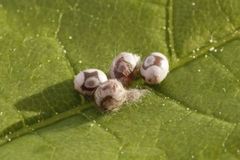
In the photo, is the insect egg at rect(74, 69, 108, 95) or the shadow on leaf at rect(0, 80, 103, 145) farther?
the insect egg at rect(74, 69, 108, 95)

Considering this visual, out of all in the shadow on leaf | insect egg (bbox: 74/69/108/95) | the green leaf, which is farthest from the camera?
insect egg (bbox: 74/69/108/95)

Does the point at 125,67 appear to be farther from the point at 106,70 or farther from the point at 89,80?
the point at 89,80

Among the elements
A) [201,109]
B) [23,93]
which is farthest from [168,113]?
[23,93]

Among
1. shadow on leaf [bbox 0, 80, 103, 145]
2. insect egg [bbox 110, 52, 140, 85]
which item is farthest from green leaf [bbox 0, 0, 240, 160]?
insect egg [bbox 110, 52, 140, 85]

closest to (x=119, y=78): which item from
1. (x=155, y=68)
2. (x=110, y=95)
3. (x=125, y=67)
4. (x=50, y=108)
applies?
(x=125, y=67)

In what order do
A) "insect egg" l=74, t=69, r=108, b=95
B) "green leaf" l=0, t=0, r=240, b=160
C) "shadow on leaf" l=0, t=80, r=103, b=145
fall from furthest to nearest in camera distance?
"insect egg" l=74, t=69, r=108, b=95 < "shadow on leaf" l=0, t=80, r=103, b=145 < "green leaf" l=0, t=0, r=240, b=160

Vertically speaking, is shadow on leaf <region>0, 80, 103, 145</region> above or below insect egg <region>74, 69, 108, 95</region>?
below

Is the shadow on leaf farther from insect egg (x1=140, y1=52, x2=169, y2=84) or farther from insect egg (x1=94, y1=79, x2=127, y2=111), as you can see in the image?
insect egg (x1=140, y1=52, x2=169, y2=84)
